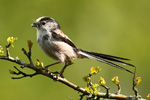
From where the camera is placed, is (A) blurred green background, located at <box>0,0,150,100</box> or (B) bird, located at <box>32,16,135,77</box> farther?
(A) blurred green background, located at <box>0,0,150,100</box>

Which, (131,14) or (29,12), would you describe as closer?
(29,12)

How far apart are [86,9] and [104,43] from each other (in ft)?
6.57

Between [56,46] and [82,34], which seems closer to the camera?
[56,46]

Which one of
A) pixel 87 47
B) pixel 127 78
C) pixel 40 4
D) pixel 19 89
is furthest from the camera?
pixel 40 4

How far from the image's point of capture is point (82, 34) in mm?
9516

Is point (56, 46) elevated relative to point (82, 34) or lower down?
lower down

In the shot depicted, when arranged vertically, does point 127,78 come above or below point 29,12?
below

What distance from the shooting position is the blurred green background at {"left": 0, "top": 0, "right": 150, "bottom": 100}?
7910 millimetres

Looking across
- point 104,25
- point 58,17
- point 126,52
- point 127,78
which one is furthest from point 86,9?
point 127,78

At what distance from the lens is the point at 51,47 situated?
17.1ft

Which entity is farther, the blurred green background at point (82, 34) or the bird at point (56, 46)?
the blurred green background at point (82, 34)

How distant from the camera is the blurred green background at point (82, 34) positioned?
26.0 feet

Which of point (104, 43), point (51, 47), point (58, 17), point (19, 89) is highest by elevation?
point (58, 17)

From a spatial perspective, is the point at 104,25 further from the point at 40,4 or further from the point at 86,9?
the point at 40,4
